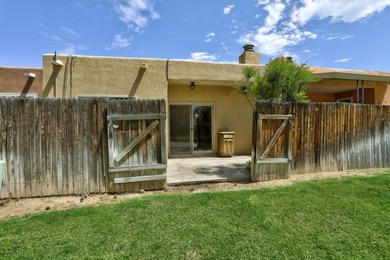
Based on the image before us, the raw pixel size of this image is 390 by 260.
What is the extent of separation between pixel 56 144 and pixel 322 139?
7.56 metres

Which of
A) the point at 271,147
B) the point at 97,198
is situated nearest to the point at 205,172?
the point at 271,147

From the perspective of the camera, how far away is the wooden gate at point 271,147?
6.21 metres

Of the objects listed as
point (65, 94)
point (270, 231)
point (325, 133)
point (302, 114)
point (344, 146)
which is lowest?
point (270, 231)

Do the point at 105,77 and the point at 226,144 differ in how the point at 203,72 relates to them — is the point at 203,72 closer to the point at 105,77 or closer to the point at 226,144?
the point at 226,144

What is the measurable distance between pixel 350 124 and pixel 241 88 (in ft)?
12.5

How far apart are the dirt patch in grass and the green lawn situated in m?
0.40

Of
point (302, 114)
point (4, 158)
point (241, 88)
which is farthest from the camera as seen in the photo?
point (241, 88)

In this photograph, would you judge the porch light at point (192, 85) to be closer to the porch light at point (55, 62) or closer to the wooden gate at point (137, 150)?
the wooden gate at point (137, 150)

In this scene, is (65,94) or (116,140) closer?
(116,140)

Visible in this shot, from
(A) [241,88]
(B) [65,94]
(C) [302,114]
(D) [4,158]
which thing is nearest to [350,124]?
(C) [302,114]

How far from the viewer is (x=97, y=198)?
5.11 meters

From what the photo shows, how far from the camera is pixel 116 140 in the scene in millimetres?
5289

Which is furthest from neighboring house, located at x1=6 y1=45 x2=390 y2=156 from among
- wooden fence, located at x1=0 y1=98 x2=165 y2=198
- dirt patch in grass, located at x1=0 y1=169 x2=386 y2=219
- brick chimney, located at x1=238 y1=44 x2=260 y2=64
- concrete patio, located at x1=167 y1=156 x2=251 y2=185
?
dirt patch in grass, located at x1=0 y1=169 x2=386 y2=219

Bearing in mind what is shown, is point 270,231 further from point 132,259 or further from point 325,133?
point 325,133
